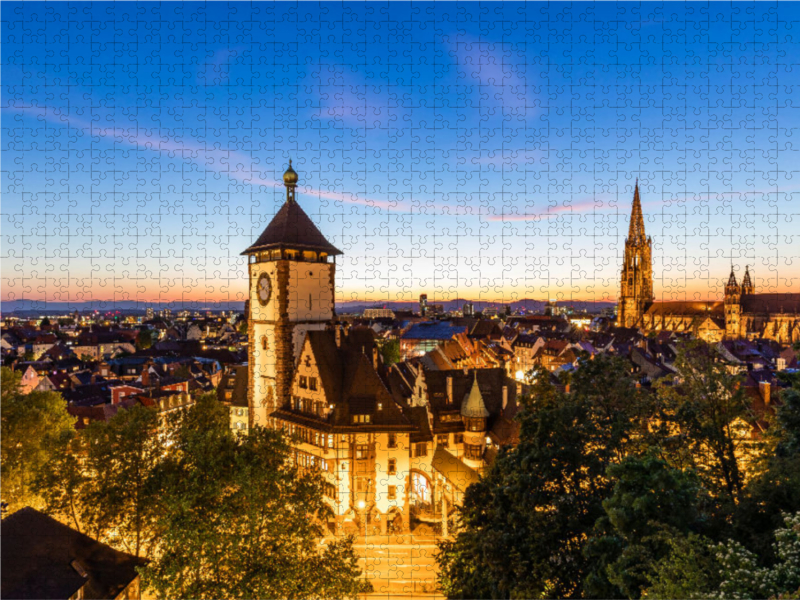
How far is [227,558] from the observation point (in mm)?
18266

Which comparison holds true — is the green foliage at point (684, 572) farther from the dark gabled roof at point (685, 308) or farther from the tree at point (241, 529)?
the dark gabled roof at point (685, 308)

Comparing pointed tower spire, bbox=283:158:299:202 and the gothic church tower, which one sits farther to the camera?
the gothic church tower

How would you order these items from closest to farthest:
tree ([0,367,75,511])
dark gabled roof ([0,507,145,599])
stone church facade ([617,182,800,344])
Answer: dark gabled roof ([0,507,145,599]) < tree ([0,367,75,511]) < stone church facade ([617,182,800,344])

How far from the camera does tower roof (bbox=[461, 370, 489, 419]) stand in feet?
118

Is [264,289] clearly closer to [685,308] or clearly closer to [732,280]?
[732,280]

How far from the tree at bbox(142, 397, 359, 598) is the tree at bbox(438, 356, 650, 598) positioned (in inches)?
231

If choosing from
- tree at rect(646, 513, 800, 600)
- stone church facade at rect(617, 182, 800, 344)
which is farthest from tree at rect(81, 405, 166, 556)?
stone church facade at rect(617, 182, 800, 344)

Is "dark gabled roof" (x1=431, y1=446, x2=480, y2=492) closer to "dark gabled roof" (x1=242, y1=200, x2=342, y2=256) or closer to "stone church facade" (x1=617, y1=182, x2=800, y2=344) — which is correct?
A: "dark gabled roof" (x1=242, y1=200, x2=342, y2=256)

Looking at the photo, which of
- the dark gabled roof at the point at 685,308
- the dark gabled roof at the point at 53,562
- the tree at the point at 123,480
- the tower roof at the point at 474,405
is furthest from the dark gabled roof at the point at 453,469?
the dark gabled roof at the point at 685,308

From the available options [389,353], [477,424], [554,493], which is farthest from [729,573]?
[389,353]

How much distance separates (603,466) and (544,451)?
2.12 metres

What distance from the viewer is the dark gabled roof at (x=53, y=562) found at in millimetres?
18984

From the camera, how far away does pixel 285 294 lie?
36.2 metres

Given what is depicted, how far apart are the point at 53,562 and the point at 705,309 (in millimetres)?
158060
